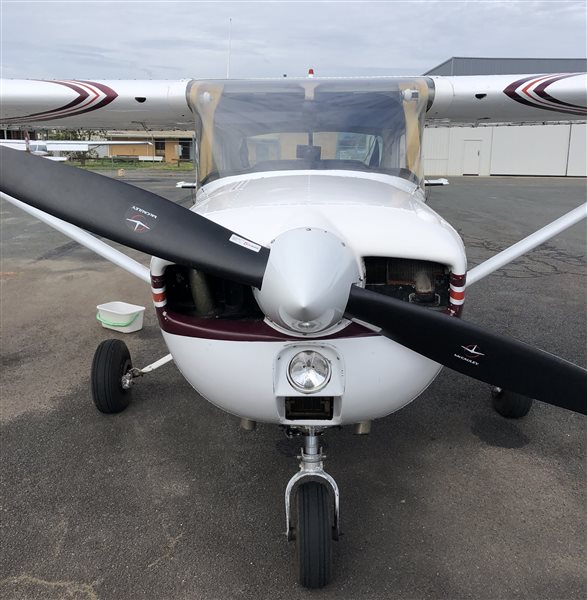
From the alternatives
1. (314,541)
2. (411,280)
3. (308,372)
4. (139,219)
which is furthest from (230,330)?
(314,541)

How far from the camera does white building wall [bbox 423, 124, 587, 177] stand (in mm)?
28734

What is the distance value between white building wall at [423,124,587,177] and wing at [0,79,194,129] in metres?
26.7

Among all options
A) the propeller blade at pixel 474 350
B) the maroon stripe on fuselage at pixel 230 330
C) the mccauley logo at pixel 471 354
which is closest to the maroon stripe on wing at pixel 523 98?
the propeller blade at pixel 474 350

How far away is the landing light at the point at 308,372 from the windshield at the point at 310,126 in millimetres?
1265

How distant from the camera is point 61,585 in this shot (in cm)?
219

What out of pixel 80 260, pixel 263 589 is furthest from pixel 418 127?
pixel 80 260

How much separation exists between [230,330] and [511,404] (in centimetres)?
218

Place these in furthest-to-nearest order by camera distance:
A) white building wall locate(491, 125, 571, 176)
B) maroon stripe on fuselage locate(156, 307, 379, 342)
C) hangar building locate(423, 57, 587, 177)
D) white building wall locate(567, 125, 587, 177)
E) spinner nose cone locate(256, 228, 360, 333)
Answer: white building wall locate(491, 125, 571, 176)
hangar building locate(423, 57, 587, 177)
white building wall locate(567, 125, 587, 177)
maroon stripe on fuselage locate(156, 307, 379, 342)
spinner nose cone locate(256, 228, 360, 333)

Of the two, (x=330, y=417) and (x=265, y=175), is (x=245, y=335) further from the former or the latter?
(x=265, y=175)

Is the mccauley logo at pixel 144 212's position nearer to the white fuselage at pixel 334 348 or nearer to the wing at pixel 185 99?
the white fuselage at pixel 334 348

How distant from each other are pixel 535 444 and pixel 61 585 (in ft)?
8.55

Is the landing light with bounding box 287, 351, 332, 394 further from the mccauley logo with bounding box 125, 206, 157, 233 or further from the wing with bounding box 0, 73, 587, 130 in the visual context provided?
the wing with bounding box 0, 73, 587, 130

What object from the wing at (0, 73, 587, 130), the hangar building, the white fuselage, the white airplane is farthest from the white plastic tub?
the hangar building

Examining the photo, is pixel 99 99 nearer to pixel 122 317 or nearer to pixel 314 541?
pixel 122 317
